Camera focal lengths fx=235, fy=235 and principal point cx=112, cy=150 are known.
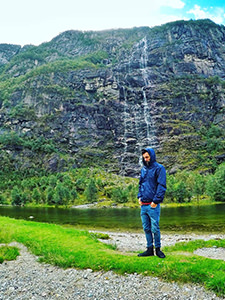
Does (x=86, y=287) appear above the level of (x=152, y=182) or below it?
below

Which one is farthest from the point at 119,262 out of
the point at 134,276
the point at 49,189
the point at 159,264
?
the point at 49,189

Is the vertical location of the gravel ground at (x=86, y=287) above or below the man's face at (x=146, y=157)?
below

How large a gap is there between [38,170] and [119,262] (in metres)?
181

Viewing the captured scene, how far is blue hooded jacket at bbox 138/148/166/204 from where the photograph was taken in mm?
10164

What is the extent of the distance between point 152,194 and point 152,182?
535mm

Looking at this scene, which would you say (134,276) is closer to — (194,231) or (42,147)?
(194,231)

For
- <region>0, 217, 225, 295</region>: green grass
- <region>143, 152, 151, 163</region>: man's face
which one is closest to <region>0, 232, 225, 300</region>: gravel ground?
<region>0, 217, 225, 295</region>: green grass

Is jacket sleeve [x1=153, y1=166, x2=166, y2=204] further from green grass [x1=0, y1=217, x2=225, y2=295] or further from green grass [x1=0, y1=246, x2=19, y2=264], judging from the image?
green grass [x1=0, y1=246, x2=19, y2=264]

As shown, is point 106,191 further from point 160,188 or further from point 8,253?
point 160,188

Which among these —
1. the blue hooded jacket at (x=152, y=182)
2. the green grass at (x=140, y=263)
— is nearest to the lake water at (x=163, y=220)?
the green grass at (x=140, y=263)

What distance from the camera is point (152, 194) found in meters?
10.5

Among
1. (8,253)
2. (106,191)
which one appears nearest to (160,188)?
(8,253)

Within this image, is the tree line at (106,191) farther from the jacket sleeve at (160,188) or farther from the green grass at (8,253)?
the jacket sleeve at (160,188)

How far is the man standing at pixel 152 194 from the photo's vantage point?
33.5 feet
